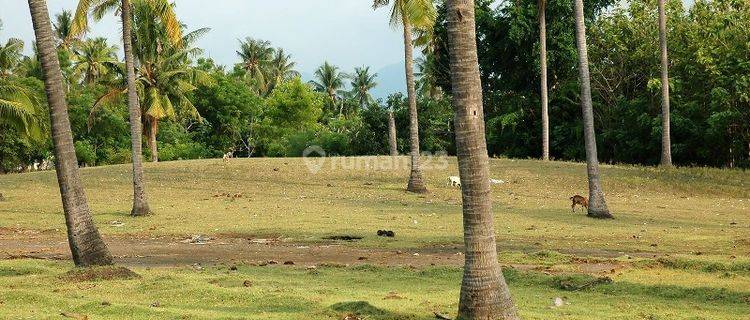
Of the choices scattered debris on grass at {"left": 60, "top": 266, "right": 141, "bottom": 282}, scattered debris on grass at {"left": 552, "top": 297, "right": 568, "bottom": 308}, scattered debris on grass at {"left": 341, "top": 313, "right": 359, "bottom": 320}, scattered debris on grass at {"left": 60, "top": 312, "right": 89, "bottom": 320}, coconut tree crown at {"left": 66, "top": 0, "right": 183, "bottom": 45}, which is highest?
coconut tree crown at {"left": 66, "top": 0, "right": 183, "bottom": 45}

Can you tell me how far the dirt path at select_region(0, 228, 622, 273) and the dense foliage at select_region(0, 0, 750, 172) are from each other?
47.4ft

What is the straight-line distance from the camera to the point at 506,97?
5791cm

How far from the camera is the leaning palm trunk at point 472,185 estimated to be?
9703 millimetres

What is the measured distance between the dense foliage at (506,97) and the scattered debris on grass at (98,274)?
Answer: 69.8 ft

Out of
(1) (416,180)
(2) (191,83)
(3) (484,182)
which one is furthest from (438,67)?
(3) (484,182)

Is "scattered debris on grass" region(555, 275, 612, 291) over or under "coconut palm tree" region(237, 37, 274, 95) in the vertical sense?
under

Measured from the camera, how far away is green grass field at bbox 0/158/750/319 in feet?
36.6

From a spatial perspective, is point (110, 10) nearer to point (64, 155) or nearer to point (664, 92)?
point (64, 155)

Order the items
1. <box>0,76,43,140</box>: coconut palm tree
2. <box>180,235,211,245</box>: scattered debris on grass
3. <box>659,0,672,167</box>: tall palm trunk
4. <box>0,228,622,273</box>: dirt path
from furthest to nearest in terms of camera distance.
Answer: <box>659,0,672,167</box>: tall palm trunk
<box>0,76,43,140</box>: coconut palm tree
<box>180,235,211,245</box>: scattered debris on grass
<box>0,228,622,273</box>: dirt path

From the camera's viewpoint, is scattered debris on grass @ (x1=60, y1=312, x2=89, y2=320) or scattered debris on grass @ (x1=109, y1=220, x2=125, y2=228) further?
scattered debris on grass @ (x1=109, y1=220, x2=125, y2=228)

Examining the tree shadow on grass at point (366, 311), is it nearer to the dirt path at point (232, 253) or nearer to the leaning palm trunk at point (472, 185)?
the leaning palm trunk at point (472, 185)

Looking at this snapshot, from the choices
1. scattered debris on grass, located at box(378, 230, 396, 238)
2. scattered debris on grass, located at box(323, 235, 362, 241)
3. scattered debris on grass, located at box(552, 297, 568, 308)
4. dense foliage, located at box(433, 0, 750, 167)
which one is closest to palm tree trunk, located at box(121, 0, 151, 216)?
scattered debris on grass, located at box(323, 235, 362, 241)

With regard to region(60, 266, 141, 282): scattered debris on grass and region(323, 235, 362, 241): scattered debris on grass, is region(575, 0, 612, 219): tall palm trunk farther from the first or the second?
region(60, 266, 141, 282): scattered debris on grass

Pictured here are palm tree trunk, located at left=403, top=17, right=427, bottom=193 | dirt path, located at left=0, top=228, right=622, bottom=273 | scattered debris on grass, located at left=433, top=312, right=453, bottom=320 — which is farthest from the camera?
palm tree trunk, located at left=403, top=17, right=427, bottom=193
